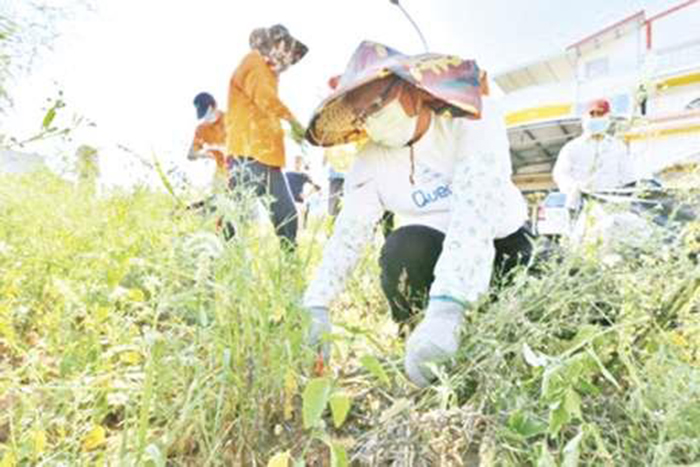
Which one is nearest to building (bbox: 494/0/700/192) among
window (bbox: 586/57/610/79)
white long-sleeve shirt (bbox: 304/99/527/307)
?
window (bbox: 586/57/610/79)

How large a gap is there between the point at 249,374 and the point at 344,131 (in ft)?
2.00

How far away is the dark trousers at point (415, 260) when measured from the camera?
112cm

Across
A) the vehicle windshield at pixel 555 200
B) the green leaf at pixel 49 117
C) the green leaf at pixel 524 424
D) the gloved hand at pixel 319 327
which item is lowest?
the vehicle windshield at pixel 555 200

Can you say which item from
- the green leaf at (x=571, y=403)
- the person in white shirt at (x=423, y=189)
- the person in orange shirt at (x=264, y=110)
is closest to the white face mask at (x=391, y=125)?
the person in white shirt at (x=423, y=189)

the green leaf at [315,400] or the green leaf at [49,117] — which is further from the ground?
the green leaf at [49,117]

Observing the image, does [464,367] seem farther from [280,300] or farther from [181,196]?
[181,196]

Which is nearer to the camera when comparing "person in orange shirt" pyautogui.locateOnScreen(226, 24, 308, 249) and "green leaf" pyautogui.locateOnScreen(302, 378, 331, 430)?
"green leaf" pyautogui.locateOnScreen(302, 378, 331, 430)

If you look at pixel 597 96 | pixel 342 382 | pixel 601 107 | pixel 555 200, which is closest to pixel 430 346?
pixel 342 382

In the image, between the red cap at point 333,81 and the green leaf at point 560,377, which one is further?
the red cap at point 333,81

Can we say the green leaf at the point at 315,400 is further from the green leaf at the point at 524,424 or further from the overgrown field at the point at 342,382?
the green leaf at the point at 524,424

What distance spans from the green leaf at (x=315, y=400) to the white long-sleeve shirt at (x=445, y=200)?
0.34m

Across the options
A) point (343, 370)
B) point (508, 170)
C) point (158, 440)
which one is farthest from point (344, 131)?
point (158, 440)

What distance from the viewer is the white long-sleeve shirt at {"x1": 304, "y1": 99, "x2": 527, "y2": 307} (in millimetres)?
857

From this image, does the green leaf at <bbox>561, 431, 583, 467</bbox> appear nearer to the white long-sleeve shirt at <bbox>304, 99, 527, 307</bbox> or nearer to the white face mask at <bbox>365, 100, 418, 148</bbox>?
the white long-sleeve shirt at <bbox>304, 99, 527, 307</bbox>
